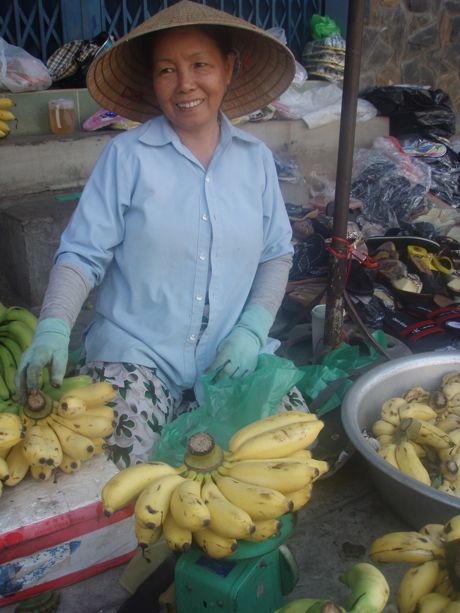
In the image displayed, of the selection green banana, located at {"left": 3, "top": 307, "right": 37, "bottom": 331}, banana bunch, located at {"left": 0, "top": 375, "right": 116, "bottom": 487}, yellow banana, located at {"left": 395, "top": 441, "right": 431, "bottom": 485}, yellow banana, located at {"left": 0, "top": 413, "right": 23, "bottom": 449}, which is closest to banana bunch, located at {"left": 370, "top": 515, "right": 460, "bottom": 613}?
yellow banana, located at {"left": 395, "top": 441, "right": 431, "bottom": 485}

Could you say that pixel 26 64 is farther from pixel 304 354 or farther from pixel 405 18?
pixel 405 18

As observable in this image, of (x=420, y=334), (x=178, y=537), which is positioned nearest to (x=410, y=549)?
(x=178, y=537)

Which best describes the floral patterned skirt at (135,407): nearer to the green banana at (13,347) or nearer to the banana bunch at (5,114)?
A: the green banana at (13,347)

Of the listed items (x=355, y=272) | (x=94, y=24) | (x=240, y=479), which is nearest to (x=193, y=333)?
(x=240, y=479)

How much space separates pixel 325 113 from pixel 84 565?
4.66 meters

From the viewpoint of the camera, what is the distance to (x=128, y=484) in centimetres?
152

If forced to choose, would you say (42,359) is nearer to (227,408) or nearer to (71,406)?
(71,406)

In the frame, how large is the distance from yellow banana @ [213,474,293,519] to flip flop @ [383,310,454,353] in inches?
83.3

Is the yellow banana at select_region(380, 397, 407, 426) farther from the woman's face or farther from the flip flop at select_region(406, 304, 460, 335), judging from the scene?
the woman's face

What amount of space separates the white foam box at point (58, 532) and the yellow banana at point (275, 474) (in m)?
0.46

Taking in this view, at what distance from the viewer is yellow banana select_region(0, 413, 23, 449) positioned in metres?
1.68

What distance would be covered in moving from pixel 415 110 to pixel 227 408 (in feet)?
17.1

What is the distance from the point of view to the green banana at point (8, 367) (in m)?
2.03

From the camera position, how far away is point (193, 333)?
2.30 metres
